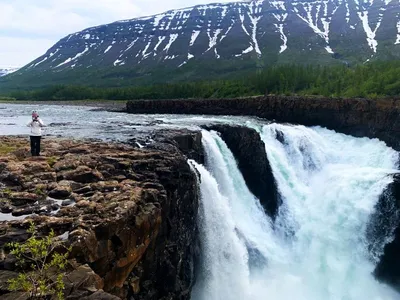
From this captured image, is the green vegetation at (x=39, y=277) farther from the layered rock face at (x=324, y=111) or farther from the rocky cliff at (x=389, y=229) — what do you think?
the layered rock face at (x=324, y=111)

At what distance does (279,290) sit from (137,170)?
505 inches

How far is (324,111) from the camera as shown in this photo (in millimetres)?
53500

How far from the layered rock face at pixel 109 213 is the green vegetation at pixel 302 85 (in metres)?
47.5

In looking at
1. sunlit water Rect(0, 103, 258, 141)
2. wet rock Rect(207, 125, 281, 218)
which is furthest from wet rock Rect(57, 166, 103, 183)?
wet rock Rect(207, 125, 281, 218)

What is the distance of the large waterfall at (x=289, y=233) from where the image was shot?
2271 cm

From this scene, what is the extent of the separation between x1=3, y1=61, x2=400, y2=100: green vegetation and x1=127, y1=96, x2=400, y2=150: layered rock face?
8.82m

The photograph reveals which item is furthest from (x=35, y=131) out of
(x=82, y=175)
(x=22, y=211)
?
(x=22, y=211)

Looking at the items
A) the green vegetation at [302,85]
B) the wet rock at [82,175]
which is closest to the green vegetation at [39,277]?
the wet rock at [82,175]

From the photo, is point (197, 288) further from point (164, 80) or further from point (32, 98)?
point (164, 80)

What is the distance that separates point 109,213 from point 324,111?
46226mm

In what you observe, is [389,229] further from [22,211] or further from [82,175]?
[22,211]

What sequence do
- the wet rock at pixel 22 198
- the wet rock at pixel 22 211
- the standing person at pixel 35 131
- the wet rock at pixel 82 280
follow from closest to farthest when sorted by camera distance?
the wet rock at pixel 82 280 → the wet rock at pixel 22 211 → the wet rock at pixel 22 198 → the standing person at pixel 35 131

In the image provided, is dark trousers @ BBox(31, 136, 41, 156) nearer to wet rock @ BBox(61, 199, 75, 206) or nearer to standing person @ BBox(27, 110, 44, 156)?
standing person @ BBox(27, 110, 44, 156)

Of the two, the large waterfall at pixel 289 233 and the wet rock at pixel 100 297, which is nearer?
the wet rock at pixel 100 297
